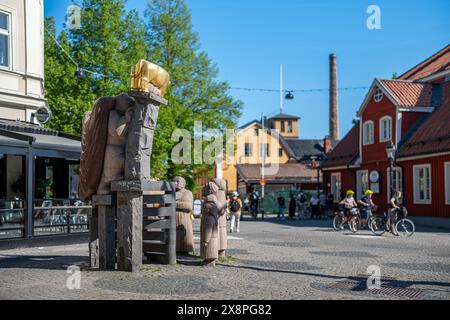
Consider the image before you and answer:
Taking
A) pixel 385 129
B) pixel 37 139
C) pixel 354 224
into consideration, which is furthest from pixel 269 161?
pixel 37 139

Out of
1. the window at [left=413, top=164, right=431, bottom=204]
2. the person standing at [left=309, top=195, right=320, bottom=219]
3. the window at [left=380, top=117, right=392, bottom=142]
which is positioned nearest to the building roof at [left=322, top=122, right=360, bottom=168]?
the person standing at [left=309, top=195, right=320, bottom=219]

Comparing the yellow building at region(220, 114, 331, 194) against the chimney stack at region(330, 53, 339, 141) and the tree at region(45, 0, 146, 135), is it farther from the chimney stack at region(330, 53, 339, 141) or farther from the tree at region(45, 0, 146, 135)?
the tree at region(45, 0, 146, 135)

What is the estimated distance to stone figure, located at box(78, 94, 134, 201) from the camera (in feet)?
31.9

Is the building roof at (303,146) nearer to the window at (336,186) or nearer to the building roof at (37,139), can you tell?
the window at (336,186)

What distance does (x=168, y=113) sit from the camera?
32.4 m

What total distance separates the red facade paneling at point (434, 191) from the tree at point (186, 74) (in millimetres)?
13924

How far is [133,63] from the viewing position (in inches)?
1139

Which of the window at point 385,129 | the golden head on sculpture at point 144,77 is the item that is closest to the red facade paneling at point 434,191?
the window at point 385,129

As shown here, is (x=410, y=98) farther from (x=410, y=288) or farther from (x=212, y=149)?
(x=410, y=288)

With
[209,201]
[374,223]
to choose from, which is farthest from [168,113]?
[209,201]

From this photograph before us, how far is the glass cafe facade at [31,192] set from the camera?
1406 cm

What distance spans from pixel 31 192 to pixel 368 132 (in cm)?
2326

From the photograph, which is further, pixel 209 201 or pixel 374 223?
pixel 374 223
